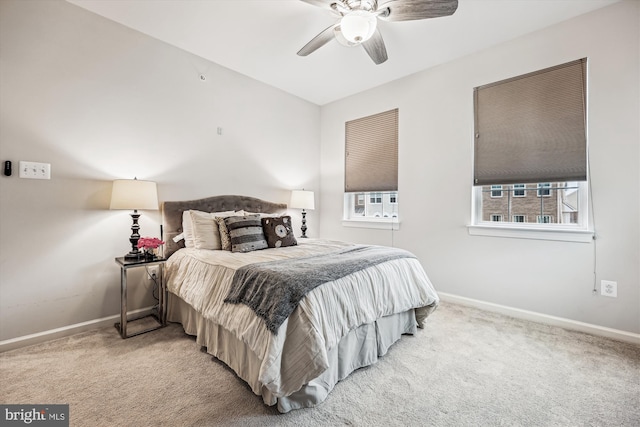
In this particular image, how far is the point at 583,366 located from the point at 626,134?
6.25 feet

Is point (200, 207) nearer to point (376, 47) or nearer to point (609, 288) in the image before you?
point (376, 47)

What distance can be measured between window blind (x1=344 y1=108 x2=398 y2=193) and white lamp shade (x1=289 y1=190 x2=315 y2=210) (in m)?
0.71

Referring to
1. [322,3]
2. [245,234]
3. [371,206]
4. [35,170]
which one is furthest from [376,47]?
[35,170]

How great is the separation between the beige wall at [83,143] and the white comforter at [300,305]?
0.73 m

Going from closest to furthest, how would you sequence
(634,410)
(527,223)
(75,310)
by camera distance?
(634,410)
(75,310)
(527,223)

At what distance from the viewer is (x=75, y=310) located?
7.89 feet

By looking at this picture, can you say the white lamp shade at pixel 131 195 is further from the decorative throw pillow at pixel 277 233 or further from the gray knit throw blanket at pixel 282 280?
the gray knit throw blanket at pixel 282 280

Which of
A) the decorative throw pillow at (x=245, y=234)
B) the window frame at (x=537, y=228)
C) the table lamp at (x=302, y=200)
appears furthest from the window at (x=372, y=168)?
the decorative throw pillow at (x=245, y=234)

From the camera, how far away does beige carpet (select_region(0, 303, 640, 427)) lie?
145 cm

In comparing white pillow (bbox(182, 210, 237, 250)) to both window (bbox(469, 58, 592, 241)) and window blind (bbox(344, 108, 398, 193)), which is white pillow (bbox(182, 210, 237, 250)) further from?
window (bbox(469, 58, 592, 241))

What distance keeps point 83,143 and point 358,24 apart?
253 cm

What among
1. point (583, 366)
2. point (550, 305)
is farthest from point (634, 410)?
point (550, 305)

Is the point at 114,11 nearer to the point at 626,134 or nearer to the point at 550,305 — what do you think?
the point at 626,134

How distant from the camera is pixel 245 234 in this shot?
2.68 metres
